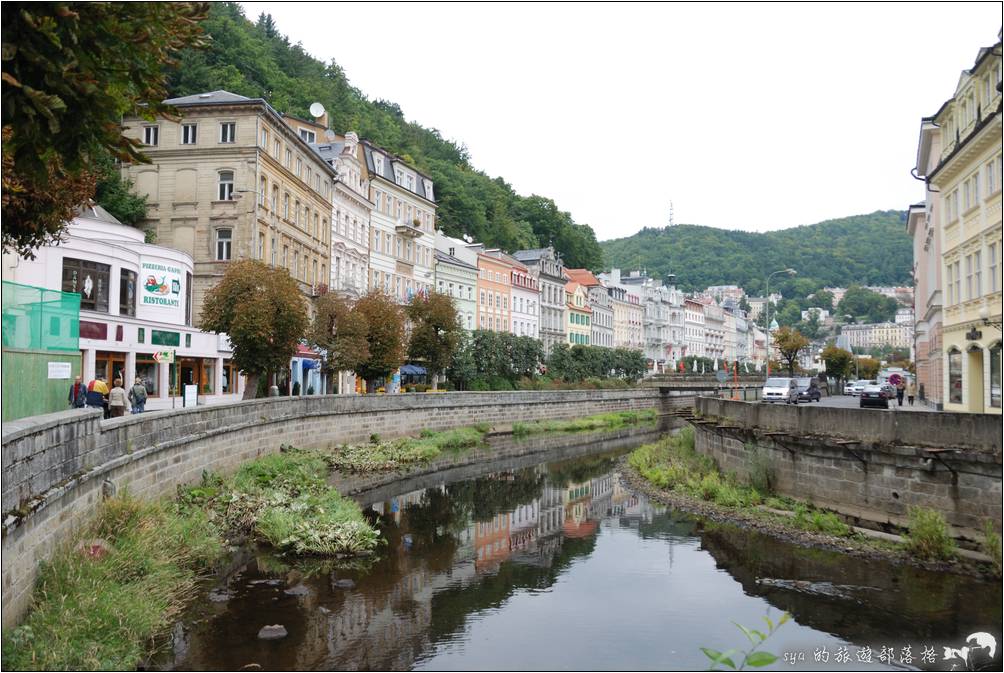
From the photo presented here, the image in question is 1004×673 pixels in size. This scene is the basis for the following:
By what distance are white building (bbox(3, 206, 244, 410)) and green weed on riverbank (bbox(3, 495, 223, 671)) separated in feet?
55.5

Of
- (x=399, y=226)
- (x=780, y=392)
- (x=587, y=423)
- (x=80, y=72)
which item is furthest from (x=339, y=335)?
(x=80, y=72)

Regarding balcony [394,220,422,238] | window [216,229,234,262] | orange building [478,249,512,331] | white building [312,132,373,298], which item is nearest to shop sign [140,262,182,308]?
window [216,229,234,262]

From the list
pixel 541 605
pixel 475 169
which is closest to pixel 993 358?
pixel 541 605

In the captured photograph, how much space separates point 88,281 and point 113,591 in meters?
25.0

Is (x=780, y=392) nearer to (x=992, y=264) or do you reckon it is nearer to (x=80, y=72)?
(x=992, y=264)

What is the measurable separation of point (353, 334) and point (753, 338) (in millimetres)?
157233

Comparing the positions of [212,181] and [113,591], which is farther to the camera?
[212,181]

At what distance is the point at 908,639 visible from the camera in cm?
1315

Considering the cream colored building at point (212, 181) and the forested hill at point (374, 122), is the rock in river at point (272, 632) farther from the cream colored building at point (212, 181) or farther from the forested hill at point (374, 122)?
the forested hill at point (374, 122)

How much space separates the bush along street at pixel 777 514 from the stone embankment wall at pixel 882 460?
1.31ft

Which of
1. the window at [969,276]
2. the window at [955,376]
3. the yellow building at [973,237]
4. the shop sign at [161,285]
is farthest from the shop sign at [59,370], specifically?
the window at [955,376]

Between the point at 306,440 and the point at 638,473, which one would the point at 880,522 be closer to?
the point at 638,473

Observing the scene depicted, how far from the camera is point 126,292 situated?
36.4m

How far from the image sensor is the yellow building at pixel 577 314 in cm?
9900
